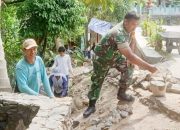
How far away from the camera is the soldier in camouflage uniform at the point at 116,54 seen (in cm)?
592

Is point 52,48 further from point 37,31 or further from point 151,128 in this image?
point 151,128

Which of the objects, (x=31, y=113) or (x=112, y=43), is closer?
(x=31, y=113)

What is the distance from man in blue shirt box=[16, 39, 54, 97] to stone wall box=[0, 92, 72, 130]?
236mm

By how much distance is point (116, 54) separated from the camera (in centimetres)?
639

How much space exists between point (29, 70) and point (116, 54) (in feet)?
7.05

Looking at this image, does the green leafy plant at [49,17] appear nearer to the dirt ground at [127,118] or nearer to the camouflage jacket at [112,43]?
the dirt ground at [127,118]

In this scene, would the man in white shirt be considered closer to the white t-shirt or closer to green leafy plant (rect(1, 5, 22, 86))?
the white t-shirt

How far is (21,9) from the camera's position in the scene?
12.4 metres

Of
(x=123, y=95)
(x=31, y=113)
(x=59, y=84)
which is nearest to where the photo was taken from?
(x=31, y=113)

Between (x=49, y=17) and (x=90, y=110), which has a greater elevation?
(x=49, y=17)

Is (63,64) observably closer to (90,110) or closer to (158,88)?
(90,110)

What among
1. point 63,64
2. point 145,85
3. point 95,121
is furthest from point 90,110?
point 63,64

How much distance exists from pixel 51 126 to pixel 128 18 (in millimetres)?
2657

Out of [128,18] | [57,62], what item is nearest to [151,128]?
[128,18]
